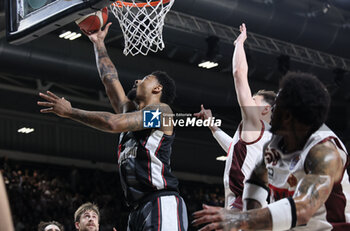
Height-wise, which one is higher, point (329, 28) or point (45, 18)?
point (45, 18)

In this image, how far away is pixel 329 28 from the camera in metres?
11.7

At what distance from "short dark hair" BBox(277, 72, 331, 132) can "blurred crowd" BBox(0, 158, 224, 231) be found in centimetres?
1139

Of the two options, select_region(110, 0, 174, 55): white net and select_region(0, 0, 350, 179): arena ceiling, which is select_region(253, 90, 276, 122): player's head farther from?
select_region(0, 0, 350, 179): arena ceiling

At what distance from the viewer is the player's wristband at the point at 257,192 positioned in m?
3.24

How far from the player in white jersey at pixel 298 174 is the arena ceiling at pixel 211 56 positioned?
727 centimetres

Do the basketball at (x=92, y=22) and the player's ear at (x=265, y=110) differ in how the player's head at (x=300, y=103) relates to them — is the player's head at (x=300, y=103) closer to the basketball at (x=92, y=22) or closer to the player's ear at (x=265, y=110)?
the player's ear at (x=265, y=110)

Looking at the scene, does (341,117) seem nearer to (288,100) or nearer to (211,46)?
(211,46)

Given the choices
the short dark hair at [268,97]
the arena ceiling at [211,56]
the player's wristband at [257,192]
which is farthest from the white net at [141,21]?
the arena ceiling at [211,56]

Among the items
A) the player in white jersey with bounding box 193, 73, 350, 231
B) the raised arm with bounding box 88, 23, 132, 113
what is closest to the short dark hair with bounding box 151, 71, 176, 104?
the raised arm with bounding box 88, 23, 132, 113

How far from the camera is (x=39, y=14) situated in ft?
16.9

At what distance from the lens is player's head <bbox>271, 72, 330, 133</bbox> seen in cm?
295

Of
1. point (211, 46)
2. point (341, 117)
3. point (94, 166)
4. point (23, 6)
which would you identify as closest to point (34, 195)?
point (94, 166)

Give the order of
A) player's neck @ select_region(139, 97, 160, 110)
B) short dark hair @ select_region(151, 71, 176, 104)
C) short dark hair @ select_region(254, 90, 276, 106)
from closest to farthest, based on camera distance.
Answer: short dark hair @ select_region(254, 90, 276, 106)
player's neck @ select_region(139, 97, 160, 110)
short dark hair @ select_region(151, 71, 176, 104)

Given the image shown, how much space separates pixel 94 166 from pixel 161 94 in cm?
1316
